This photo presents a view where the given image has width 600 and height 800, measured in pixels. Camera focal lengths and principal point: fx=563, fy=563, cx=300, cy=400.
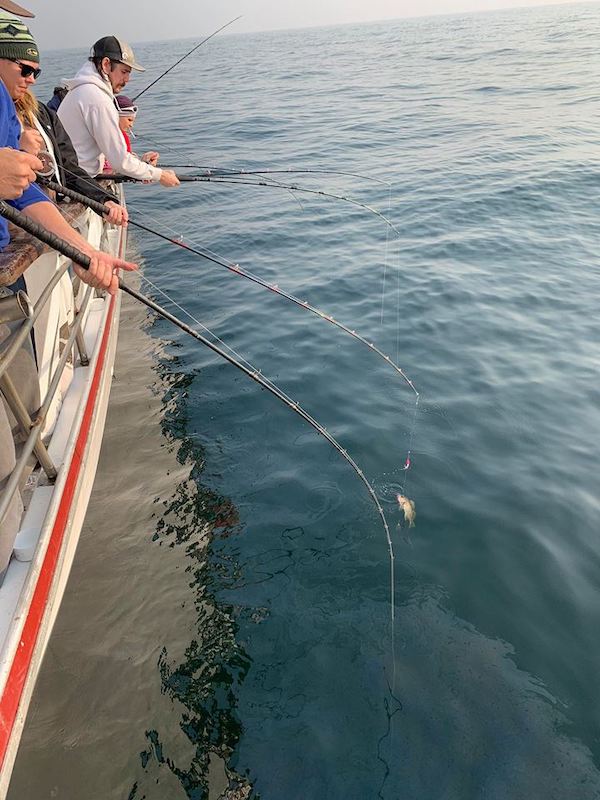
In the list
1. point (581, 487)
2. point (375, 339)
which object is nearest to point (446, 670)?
point (581, 487)

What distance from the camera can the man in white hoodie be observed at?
573 cm

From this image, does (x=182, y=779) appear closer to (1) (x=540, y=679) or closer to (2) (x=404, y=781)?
(2) (x=404, y=781)

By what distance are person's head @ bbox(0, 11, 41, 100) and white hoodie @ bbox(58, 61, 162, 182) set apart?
8.61ft

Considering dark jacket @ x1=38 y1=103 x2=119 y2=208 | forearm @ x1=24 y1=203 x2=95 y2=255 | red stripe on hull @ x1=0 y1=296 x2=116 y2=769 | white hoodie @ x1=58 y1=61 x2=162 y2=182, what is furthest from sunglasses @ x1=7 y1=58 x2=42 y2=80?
white hoodie @ x1=58 y1=61 x2=162 y2=182

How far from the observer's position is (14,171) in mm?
2500

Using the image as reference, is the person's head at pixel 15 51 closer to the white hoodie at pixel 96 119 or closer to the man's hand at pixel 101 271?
the man's hand at pixel 101 271

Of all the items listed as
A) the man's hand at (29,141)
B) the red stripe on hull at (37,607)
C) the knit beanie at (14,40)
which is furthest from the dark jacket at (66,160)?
the red stripe on hull at (37,607)

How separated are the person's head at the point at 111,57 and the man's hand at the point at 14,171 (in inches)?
169

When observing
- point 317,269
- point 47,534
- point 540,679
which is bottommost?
point 540,679

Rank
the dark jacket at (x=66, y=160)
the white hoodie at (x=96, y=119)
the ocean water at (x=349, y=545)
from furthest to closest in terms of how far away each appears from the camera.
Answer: the white hoodie at (x=96, y=119) → the dark jacket at (x=66, y=160) → the ocean water at (x=349, y=545)

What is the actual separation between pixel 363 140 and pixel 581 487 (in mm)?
15569

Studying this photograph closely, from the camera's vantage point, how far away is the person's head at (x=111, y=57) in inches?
Result: 234

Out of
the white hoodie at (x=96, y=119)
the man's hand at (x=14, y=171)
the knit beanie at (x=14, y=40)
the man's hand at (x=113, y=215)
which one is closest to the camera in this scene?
the man's hand at (x=14, y=171)

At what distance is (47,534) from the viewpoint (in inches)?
106
